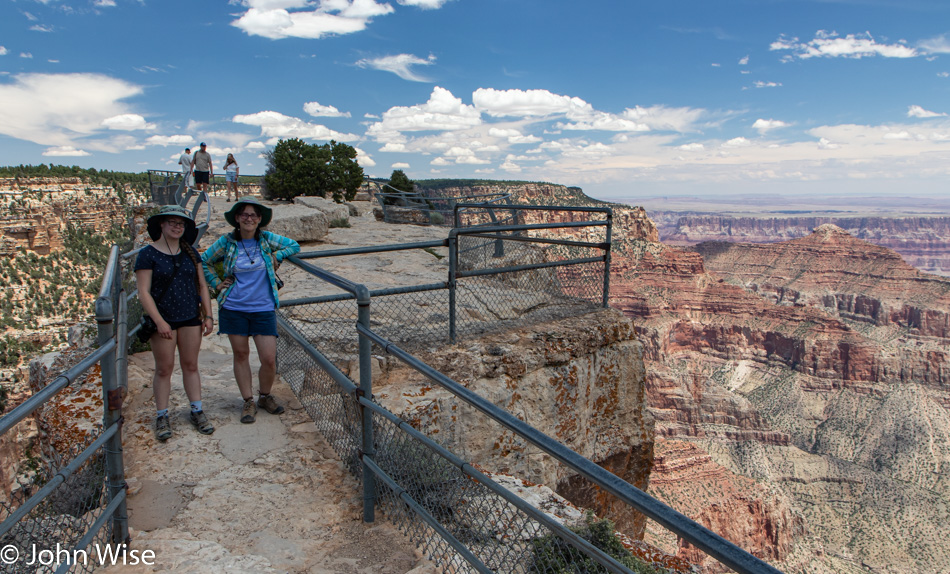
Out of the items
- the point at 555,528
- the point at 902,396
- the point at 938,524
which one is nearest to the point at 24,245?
the point at 555,528

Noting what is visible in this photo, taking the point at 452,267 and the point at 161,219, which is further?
the point at 452,267

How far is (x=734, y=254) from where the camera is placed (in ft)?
395

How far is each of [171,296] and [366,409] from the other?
1.52 metres

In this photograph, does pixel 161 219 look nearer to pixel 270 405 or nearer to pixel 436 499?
pixel 270 405

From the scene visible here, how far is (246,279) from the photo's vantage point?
3.64m

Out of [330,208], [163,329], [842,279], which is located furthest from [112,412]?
[842,279]

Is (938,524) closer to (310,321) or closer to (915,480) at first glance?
(915,480)

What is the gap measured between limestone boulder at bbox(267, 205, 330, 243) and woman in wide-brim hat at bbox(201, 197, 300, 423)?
592 centimetres

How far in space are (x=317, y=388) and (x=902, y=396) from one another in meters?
82.6

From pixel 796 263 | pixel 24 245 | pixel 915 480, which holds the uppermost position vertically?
pixel 24 245

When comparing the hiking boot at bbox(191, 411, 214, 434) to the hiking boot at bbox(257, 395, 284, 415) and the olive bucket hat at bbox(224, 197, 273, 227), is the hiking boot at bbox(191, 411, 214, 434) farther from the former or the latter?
the olive bucket hat at bbox(224, 197, 273, 227)

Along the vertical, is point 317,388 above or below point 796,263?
above

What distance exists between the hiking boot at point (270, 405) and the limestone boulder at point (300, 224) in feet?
19.3

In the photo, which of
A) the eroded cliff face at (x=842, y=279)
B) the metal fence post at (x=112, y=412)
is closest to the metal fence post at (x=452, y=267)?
the metal fence post at (x=112, y=412)
